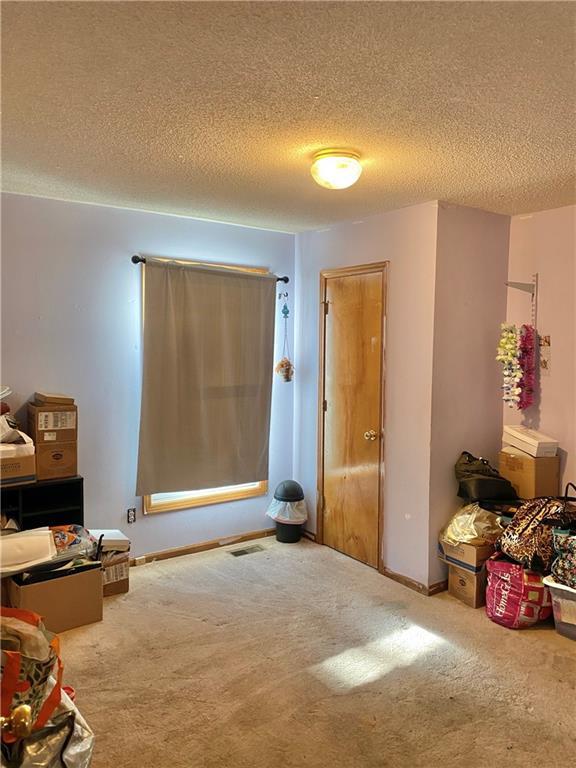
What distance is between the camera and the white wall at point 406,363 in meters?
3.41

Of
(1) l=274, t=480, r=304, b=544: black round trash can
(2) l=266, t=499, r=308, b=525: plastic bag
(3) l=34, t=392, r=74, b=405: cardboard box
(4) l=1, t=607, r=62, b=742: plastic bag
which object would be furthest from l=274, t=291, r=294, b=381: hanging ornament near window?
(4) l=1, t=607, r=62, b=742: plastic bag

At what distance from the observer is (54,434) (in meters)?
3.19

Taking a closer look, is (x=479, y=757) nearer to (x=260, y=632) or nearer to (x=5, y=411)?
(x=260, y=632)

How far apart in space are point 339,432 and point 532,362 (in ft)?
4.61

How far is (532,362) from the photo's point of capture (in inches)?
141

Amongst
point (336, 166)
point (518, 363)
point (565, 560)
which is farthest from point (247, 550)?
point (336, 166)

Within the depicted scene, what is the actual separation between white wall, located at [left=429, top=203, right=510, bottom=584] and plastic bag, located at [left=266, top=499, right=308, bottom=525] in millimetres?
1182

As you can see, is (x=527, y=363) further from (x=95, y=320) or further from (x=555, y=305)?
(x=95, y=320)

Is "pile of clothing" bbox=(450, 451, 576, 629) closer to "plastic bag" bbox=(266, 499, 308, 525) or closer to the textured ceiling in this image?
"plastic bag" bbox=(266, 499, 308, 525)

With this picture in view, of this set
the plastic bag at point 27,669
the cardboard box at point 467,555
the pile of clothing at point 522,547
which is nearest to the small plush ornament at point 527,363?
the pile of clothing at point 522,547

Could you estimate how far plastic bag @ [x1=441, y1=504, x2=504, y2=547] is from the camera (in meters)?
3.29

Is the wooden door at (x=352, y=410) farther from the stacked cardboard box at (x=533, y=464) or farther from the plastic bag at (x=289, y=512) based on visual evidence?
the stacked cardboard box at (x=533, y=464)

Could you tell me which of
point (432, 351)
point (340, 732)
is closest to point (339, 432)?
point (432, 351)

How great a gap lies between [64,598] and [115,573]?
17.9 inches
